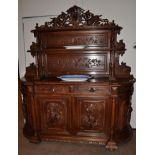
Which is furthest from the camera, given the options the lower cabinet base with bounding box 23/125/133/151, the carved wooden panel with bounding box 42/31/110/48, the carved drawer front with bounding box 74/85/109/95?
the carved wooden panel with bounding box 42/31/110/48

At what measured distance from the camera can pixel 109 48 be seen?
2.31 meters

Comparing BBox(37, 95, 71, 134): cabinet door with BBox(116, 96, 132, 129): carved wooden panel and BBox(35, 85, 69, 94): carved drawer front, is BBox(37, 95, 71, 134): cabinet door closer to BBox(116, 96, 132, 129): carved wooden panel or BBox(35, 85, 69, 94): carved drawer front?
BBox(35, 85, 69, 94): carved drawer front

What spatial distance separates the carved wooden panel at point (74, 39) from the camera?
7.72 ft

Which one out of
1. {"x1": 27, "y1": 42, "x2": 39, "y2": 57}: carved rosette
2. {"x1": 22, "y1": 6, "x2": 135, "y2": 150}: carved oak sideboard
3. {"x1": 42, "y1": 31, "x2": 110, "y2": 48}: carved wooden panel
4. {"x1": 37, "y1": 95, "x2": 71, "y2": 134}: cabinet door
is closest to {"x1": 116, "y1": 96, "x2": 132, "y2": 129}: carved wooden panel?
{"x1": 22, "y1": 6, "x2": 135, "y2": 150}: carved oak sideboard

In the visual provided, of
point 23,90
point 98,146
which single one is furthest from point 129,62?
point 23,90

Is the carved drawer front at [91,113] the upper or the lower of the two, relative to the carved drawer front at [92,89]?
lower

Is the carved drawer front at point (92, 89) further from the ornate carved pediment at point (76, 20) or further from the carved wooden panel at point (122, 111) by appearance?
the ornate carved pediment at point (76, 20)

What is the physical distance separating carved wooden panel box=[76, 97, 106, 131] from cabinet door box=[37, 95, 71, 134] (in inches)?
6.7

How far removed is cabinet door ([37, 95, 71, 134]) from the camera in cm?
221

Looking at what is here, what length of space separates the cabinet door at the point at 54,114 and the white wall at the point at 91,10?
2.82 ft

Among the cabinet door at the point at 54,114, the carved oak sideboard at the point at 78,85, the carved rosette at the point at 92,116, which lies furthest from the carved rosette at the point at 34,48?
the carved rosette at the point at 92,116

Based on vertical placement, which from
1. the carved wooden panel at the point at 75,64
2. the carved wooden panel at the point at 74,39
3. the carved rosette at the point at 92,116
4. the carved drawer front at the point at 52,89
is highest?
the carved wooden panel at the point at 74,39
